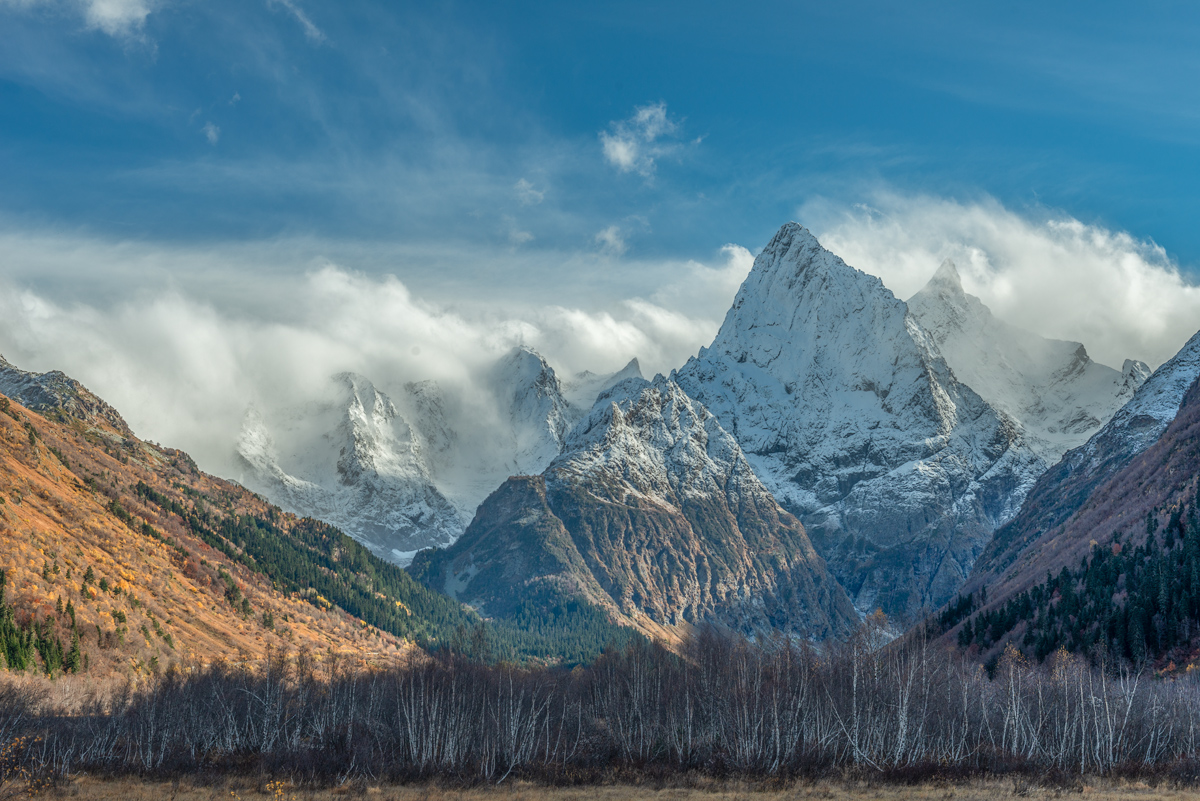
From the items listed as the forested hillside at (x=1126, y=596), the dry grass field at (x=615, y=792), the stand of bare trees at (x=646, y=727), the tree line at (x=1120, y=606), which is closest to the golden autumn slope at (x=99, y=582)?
the stand of bare trees at (x=646, y=727)

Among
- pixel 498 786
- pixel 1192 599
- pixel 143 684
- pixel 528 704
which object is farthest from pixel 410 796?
pixel 1192 599

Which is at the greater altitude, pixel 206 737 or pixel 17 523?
pixel 17 523

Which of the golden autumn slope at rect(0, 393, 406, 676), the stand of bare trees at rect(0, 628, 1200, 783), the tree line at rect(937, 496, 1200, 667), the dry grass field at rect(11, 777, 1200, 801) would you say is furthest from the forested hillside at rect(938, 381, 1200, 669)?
the golden autumn slope at rect(0, 393, 406, 676)

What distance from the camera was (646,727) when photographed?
365ft

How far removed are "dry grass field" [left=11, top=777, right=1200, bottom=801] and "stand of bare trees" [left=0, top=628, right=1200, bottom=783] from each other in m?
4.93

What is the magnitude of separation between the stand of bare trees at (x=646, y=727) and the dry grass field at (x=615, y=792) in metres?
4.93

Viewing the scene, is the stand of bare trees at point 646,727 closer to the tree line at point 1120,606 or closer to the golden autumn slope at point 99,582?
the tree line at point 1120,606

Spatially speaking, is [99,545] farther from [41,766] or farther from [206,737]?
[41,766]

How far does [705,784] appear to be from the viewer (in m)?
83.9

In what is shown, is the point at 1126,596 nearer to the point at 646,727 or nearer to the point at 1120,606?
the point at 1120,606

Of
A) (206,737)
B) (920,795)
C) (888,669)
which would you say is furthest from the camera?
(888,669)

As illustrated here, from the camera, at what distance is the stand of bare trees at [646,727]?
89000 millimetres

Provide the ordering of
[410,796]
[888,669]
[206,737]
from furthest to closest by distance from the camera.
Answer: [888,669]
[206,737]
[410,796]

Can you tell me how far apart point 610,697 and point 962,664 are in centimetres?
6147
